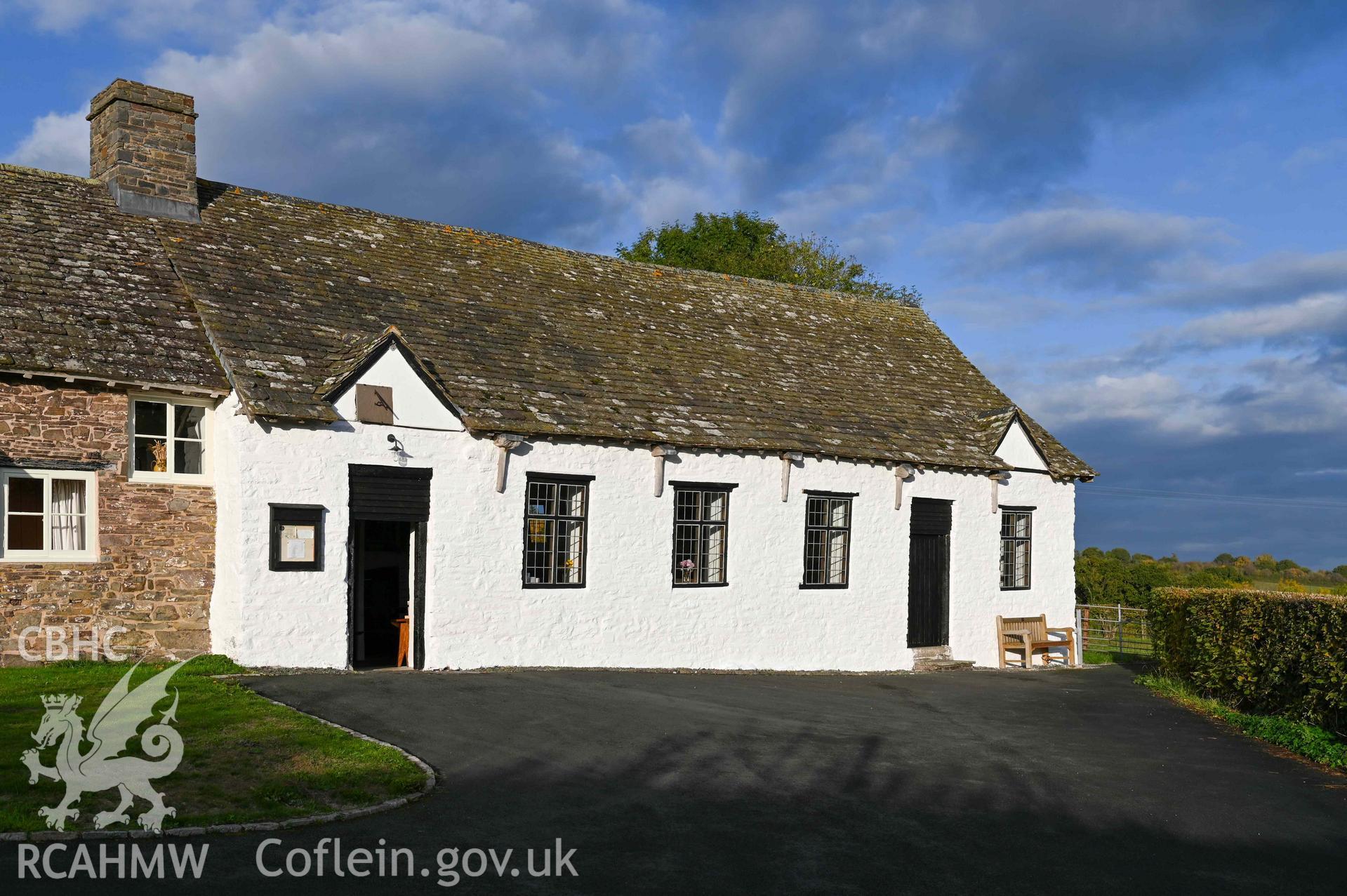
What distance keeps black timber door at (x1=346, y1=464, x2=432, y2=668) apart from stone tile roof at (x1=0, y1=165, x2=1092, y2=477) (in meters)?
1.13

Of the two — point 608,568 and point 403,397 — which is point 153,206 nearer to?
point 403,397

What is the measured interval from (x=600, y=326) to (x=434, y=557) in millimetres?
6406

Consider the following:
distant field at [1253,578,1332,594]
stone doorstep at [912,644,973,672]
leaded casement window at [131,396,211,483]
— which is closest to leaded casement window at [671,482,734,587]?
stone doorstep at [912,644,973,672]

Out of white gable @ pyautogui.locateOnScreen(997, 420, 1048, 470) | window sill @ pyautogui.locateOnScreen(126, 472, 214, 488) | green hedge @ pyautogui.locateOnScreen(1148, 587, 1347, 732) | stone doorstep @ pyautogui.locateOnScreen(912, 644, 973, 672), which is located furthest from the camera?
white gable @ pyautogui.locateOnScreen(997, 420, 1048, 470)

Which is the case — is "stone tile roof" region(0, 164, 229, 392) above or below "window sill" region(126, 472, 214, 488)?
above

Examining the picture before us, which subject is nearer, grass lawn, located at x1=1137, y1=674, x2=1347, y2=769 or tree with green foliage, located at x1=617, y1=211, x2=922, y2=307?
grass lawn, located at x1=1137, y1=674, x2=1347, y2=769

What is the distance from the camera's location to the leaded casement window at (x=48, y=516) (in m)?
14.9

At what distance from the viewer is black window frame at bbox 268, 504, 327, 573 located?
15539 mm

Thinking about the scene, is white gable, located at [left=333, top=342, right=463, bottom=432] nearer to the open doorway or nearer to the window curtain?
the open doorway

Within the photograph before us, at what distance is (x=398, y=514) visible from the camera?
651 inches

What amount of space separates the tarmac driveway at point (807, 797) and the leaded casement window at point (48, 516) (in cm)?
359

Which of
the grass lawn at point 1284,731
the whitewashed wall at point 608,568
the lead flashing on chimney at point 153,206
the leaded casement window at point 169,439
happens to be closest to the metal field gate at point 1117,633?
the whitewashed wall at point 608,568

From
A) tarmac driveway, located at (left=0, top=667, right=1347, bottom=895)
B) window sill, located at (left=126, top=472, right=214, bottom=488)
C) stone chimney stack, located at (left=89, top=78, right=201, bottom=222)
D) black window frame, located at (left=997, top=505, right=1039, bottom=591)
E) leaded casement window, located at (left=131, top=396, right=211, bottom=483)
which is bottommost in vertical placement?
tarmac driveway, located at (left=0, top=667, right=1347, bottom=895)

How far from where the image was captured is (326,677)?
14875 millimetres
